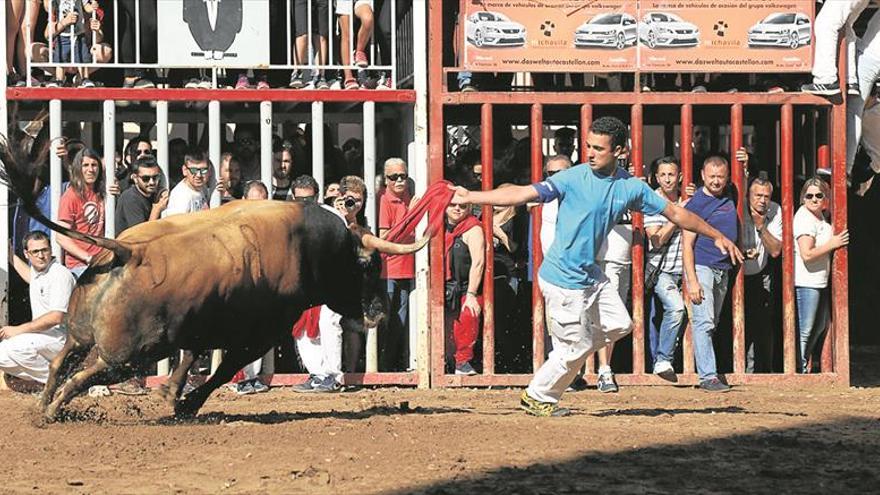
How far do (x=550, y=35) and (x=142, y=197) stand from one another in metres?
3.31

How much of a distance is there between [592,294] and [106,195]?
418 centimetres

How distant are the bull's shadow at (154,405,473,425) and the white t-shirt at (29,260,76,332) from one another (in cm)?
213

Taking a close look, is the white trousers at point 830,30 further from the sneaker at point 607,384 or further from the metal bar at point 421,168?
the metal bar at point 421,168

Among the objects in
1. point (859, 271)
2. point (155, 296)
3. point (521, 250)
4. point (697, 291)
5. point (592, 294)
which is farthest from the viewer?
point (859, 271)

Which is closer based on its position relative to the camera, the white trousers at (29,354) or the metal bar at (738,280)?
the white trousers at (29,354)

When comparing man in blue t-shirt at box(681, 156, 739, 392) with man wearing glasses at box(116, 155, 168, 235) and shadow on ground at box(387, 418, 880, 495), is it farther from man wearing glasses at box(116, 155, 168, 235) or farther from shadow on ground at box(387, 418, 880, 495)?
man wearing glasses at box(116, 155, 168, 235)

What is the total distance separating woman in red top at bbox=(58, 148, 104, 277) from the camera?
40.0 ft

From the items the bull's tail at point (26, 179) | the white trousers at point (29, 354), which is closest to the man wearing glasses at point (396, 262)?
the white trousers at point (29, 354)

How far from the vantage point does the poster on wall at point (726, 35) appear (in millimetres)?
12742

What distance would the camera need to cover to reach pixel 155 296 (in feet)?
30.1

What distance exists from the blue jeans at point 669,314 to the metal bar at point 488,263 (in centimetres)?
130

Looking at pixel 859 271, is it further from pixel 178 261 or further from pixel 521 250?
pixel 178 261

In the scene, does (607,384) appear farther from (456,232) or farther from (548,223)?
(456,232)

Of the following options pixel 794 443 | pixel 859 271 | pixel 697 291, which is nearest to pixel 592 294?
pixel 794 443
